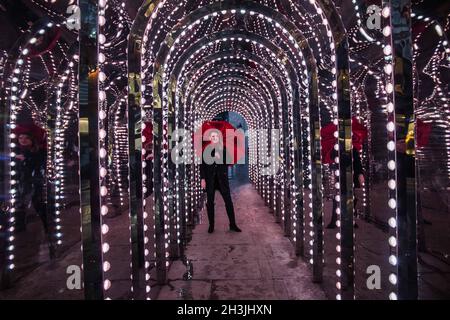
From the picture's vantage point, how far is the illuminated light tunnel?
229 centimetres

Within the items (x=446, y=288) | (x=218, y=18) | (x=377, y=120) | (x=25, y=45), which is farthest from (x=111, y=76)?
(x=377, y=120)

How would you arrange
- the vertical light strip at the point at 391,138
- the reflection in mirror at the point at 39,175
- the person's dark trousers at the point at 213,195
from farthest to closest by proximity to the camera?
the person's dark trousers at the point at 213,195 → the reflection in mirror at the point at 39,175 → the vertical light strip at the point at 391,138

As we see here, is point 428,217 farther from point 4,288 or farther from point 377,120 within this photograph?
point 4,288

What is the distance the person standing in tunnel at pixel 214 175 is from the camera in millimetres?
6980

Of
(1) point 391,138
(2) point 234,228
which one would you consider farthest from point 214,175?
(1) point 391,138

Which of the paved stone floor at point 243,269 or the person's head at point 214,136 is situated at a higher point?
the person's head at point 214,136

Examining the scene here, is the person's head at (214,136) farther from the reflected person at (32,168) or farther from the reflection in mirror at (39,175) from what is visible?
the reflected person at (32,168)

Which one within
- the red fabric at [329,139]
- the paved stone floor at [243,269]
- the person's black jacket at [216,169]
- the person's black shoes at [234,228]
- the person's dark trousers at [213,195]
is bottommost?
the paved stone floor at [243,269]

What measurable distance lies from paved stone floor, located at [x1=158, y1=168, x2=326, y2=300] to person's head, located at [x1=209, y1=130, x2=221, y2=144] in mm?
1896

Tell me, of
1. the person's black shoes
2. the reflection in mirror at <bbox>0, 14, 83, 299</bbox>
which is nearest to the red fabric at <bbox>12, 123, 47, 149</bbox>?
the reflection in mirror at <bbox>0, 14, 83, 299</bbox>

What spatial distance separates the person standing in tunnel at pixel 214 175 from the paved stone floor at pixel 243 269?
1.46 ft

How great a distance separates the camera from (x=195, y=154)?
844 centimetres

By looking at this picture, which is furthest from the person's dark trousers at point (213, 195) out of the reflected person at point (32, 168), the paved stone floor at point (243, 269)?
the reflected person at point (32, 168)

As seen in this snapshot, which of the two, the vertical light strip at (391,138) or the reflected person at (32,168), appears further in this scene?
the reflected person at (32,168)
